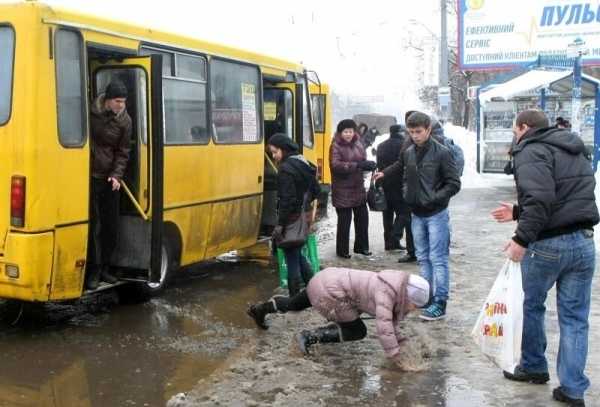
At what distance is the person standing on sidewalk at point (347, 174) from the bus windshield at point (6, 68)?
4.43m

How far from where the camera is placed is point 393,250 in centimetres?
1024

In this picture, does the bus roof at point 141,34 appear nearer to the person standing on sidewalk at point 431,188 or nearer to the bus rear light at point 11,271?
the bus rear light at point 11,271

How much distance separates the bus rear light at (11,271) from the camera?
18.5 feet

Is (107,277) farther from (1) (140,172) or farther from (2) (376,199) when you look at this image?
(2) (376,199)

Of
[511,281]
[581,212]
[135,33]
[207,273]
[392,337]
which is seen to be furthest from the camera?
[207,273]

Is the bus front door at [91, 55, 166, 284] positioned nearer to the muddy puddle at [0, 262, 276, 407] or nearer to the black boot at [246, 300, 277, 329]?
the muddy puddle at [0, 262, 276, 407]

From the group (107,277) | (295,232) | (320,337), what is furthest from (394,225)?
(320,337)

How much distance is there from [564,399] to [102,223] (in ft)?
12.7

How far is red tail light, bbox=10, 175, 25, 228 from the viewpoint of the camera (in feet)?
18.4

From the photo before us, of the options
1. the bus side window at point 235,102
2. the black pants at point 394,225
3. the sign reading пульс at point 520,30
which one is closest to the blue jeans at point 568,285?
the bus side window at point 235,102

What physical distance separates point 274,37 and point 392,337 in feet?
164

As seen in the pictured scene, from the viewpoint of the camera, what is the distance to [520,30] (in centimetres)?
2830

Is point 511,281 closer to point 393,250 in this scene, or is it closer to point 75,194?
point 75,194

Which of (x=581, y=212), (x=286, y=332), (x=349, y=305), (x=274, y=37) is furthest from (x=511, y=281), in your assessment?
(x=274, y=37)
